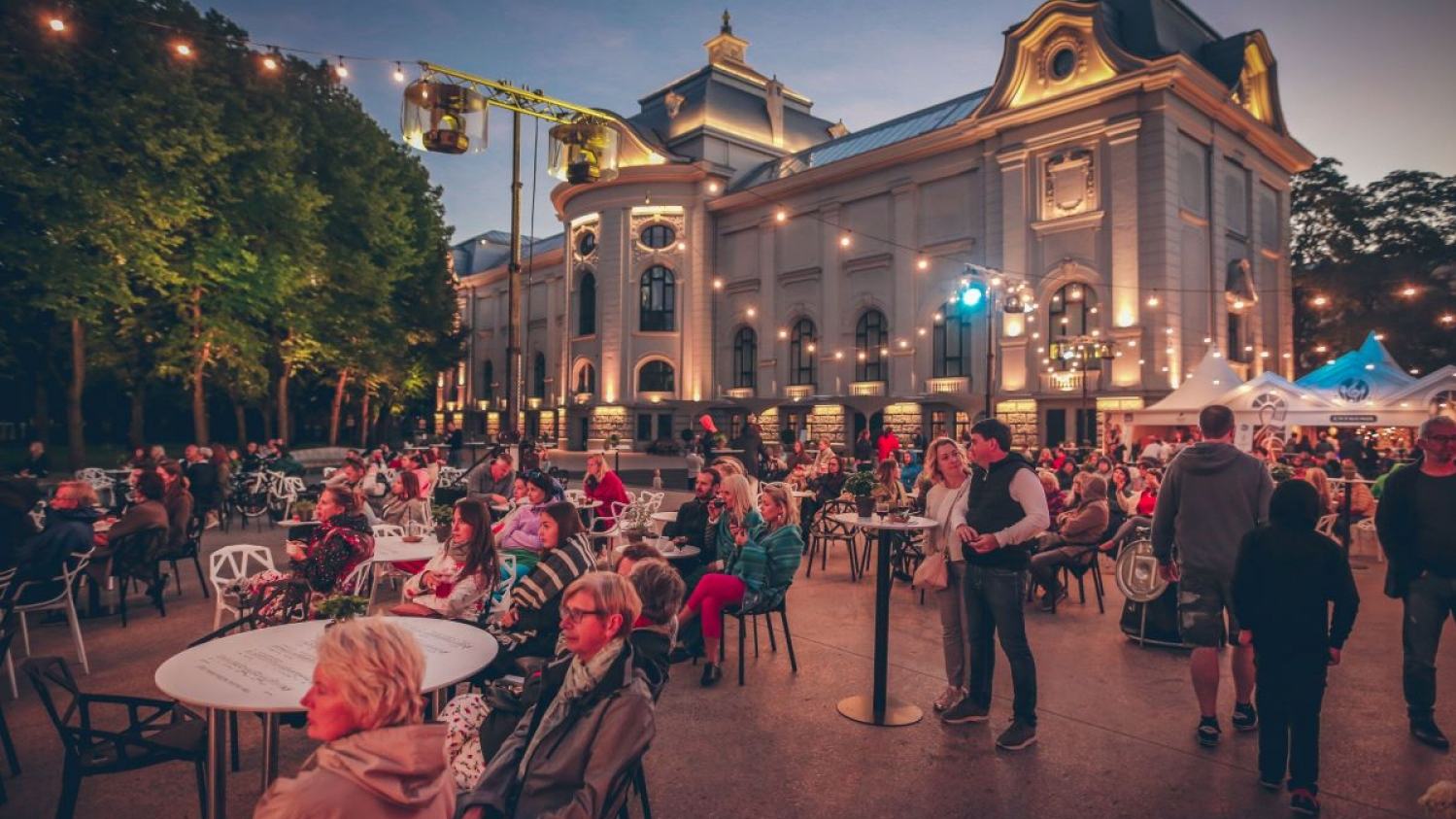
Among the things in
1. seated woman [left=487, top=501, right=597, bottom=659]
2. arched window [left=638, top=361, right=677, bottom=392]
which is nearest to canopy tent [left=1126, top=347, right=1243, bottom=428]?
seated woman [left=487, top=501, right=597, bottom=659]

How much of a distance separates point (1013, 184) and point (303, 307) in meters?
22.8

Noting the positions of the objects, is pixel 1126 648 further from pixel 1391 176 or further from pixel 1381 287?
pixel 1391 176

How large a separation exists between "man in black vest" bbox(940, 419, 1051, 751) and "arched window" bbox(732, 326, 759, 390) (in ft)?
99.5

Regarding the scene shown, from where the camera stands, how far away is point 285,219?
66.3 ft

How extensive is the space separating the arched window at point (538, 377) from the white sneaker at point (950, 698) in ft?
138

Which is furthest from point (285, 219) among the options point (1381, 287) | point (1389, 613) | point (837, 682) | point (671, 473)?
point (1381, 287)

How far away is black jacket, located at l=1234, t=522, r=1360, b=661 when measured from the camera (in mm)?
3523

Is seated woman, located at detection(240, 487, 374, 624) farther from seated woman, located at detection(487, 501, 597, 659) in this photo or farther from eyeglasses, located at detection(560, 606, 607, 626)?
eyeglasses, located at detection(560, 606, 607, 626)

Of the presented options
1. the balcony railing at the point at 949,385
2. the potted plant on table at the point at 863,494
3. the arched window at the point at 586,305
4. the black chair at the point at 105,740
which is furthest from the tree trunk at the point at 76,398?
the balcony railing at the point at 949,385

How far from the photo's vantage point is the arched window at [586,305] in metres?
38.5

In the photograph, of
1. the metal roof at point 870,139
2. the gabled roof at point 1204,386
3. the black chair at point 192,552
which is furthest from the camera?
the metal roof at point 870,139

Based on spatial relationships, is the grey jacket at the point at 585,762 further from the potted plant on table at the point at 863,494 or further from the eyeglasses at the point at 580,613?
the potted plant on table at the point at 863,494

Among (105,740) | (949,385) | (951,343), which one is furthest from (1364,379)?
(105,740)

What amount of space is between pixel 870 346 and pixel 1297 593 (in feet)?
91.3
